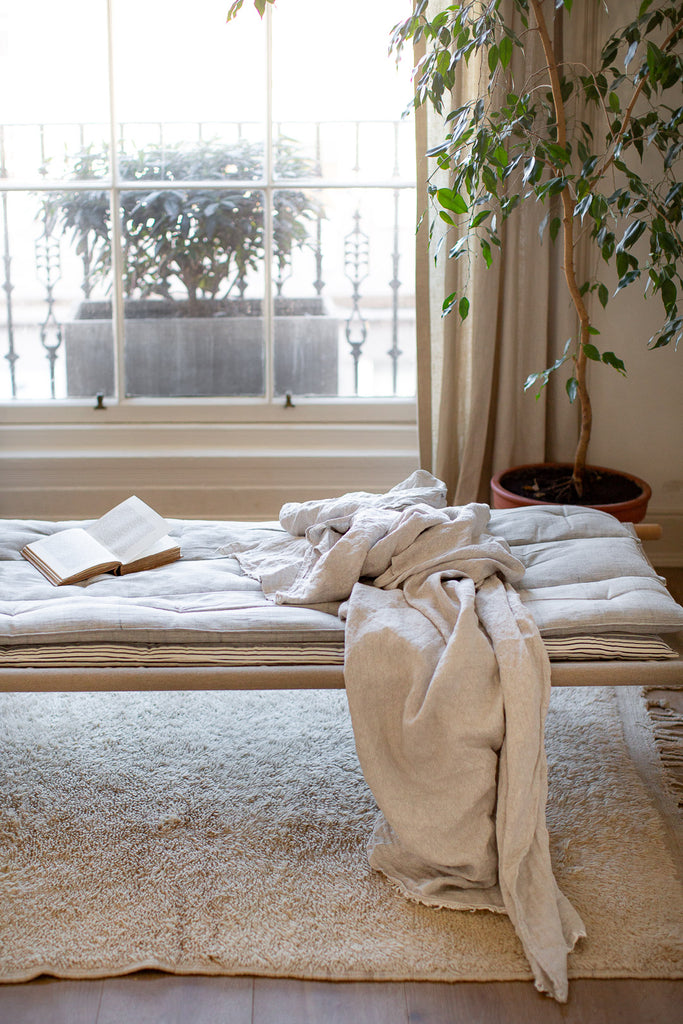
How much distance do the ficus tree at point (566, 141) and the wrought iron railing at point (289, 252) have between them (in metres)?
0.38

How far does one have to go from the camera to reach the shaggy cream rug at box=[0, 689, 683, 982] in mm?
1570

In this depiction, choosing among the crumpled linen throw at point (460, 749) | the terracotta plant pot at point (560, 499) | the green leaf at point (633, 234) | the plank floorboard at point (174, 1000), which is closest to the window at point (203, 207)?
the terracotta plant pot at point (560, 499)

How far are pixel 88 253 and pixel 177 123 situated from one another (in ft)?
1.81

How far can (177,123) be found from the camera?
10.9 feet

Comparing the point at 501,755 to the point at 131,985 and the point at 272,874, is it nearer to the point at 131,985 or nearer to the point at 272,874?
the point at 272,874

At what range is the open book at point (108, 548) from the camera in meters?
2.15

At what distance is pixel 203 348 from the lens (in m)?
3.49

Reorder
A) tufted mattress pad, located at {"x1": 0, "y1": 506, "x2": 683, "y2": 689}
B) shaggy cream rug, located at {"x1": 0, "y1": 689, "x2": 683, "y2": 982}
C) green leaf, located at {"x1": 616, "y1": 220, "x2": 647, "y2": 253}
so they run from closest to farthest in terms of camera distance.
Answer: shaggy cream rug, located at {"x1": 0, "y1": 689, "x2": 683, "y2": 982} < tufted mattress pad, located at {"x1": 0, "y1": 506, "x2": 683, "y2": 689} < green leaf, located at {"x1": 616, "y1": 220, "x2": 647, "y2": 253}

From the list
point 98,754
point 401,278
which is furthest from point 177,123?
point 98,754

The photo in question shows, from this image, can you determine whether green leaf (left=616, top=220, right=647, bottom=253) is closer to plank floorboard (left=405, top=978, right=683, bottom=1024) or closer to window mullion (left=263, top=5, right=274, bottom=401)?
window mullion (left=263, top=5, right=274, bottom=401)

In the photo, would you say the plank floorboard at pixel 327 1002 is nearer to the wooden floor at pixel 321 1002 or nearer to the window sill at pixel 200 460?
the wooden floor at pixel 321 1002

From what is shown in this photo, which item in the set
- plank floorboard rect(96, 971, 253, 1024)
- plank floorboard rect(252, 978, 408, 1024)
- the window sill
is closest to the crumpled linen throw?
plank floorboard rect(252, 978, 408, 1024)

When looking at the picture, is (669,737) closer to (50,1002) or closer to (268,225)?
(50,1002)

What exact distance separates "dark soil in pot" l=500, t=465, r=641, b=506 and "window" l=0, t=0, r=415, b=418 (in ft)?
2.17
